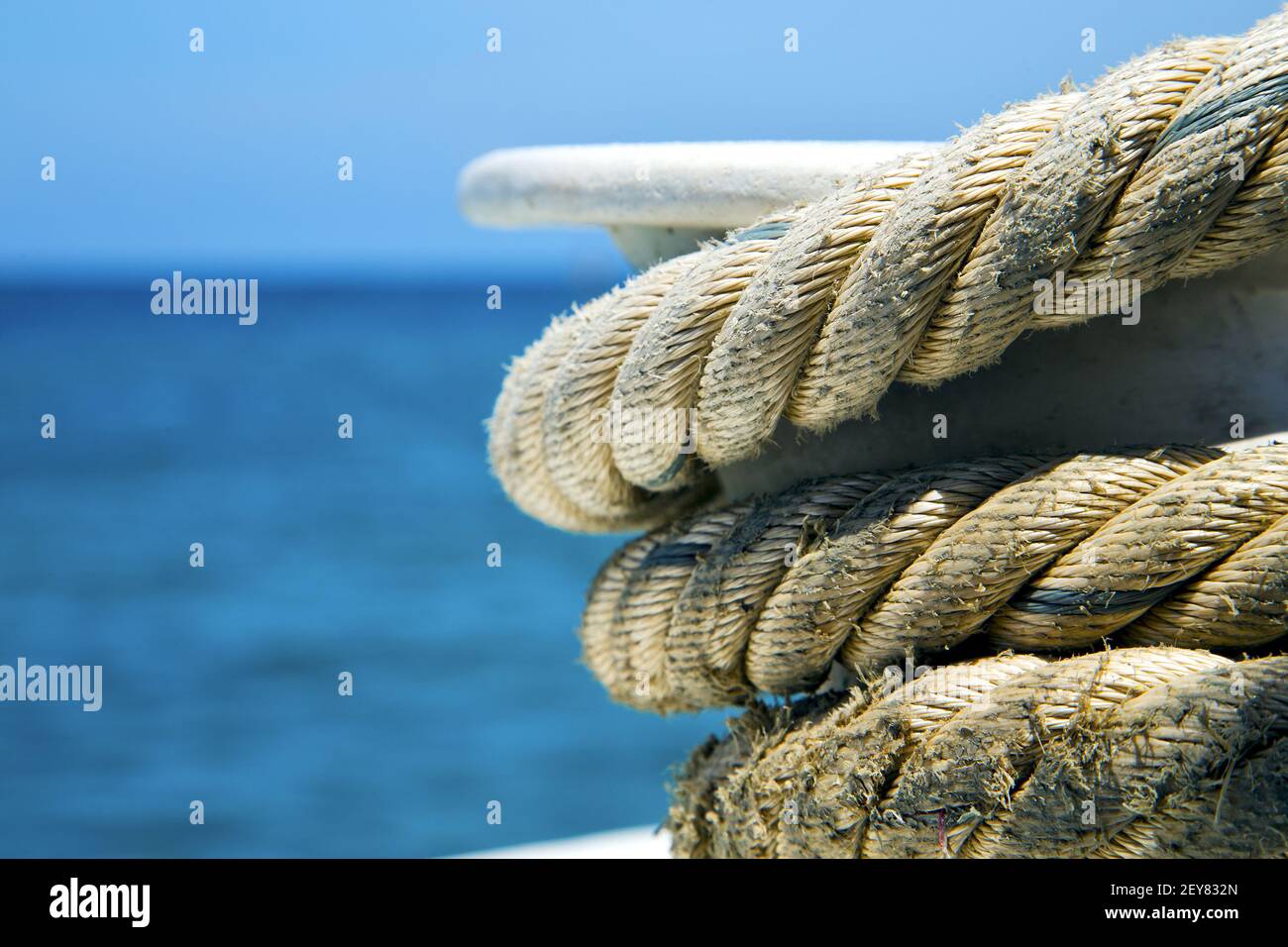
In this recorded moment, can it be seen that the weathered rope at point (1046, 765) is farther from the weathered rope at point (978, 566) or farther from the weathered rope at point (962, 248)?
the weathered rope at point (962, 248)

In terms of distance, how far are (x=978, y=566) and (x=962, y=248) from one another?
0.83 ft

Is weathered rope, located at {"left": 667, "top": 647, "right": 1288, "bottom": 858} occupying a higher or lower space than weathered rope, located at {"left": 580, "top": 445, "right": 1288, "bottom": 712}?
lower

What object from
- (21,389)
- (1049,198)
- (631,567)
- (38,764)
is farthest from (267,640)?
(21,389)

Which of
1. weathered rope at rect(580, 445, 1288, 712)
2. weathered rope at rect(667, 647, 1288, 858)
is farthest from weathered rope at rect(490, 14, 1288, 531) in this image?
weathered rope at rect(667, 647, 1288, 858)

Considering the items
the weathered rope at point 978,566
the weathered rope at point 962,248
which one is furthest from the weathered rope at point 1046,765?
the weathered rope at point 962,248

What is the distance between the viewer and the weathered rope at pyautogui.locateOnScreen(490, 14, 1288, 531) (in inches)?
38.9

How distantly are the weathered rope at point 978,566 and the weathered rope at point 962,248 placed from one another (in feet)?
0.30

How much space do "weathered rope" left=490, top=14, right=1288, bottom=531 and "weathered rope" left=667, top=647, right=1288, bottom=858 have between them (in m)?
0.26

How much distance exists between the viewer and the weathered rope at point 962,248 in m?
0.99

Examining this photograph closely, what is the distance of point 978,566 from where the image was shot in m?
1.07

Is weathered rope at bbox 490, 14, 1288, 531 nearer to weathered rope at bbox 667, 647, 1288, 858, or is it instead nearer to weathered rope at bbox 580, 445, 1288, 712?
weathered rope at bbox 580, 445, 1288, 712

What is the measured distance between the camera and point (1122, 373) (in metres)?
1.13

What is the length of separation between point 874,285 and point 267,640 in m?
6.37
